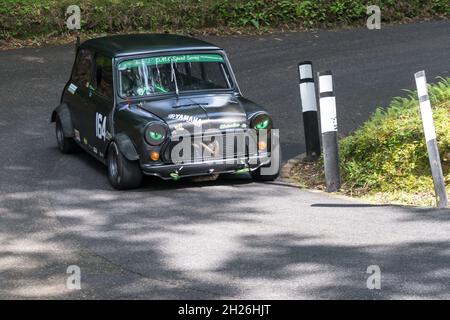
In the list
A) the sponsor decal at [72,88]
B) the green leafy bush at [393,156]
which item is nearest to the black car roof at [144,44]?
the sponsor decal at [72,88]

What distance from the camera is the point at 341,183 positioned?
10.6 meters

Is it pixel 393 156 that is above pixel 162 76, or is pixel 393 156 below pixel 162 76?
below

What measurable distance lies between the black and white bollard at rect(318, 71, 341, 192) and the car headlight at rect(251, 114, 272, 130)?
67 cm

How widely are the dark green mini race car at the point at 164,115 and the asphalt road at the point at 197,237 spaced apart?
27 centimetres

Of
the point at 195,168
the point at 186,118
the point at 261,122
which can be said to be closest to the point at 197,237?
the point at 195,168

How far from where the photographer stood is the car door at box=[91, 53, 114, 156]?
37.0 feet

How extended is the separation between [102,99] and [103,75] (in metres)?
0.32

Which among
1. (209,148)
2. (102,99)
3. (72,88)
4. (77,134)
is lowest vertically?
(209,148)

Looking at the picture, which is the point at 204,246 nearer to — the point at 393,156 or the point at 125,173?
the point at 125,173

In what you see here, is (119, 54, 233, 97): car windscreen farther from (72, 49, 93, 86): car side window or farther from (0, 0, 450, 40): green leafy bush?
(0, 0, 450, 40): green leafy bush

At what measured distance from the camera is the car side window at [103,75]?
1151cm

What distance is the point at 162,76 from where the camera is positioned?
37.3 ft

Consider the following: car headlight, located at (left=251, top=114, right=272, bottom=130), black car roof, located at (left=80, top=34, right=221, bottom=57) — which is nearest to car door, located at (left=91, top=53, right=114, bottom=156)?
black car roof, located at (left=80, top=34, right=221, bottom=57)
